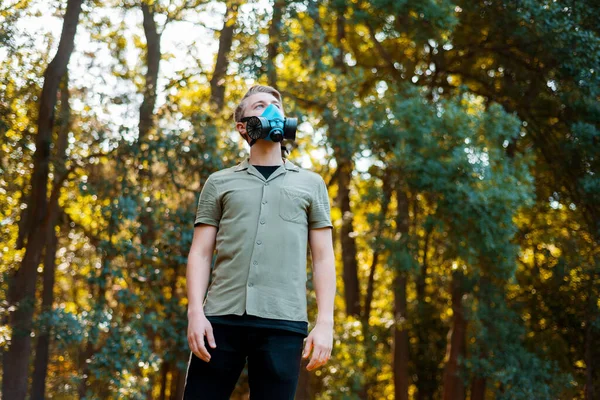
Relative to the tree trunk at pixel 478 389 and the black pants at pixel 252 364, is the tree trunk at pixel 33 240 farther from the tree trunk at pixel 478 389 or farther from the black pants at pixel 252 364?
the tree trunk at pixel 478 389

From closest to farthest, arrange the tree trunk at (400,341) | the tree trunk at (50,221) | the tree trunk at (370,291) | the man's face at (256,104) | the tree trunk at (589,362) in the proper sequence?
the man's face at (256,104) → the tree trunk at (50,221) → the tree trunk at (370,291) → the tree trunk at (589,362) → the tree trunk at (400,341)

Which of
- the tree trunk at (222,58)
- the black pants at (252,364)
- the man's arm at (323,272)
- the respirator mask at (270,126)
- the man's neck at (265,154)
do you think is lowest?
the black pants at (252,364)

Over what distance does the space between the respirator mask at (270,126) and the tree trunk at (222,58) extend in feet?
20.9

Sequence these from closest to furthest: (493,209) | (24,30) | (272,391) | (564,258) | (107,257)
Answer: (272,391) → (24,30) → (107,257) → (493,209) → (564,258)

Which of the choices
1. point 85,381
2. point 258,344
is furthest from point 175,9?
point 258,344

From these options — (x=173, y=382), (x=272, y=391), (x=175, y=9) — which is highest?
(x=175, y=9)

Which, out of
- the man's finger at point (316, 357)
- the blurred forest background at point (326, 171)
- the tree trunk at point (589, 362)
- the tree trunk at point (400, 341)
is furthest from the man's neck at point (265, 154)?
the tree trunk at point (400, 341)

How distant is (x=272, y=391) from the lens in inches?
105

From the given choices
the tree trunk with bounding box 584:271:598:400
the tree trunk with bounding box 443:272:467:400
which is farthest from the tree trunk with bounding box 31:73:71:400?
the tree trunk with bounding box 584:271:598:400

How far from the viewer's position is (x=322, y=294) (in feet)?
9.18

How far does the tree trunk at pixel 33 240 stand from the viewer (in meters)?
→ 7.92

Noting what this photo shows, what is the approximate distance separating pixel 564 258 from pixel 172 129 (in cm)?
610

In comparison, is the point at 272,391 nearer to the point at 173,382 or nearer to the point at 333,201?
the point at 173,382

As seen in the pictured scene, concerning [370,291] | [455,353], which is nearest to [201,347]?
[455,353]
